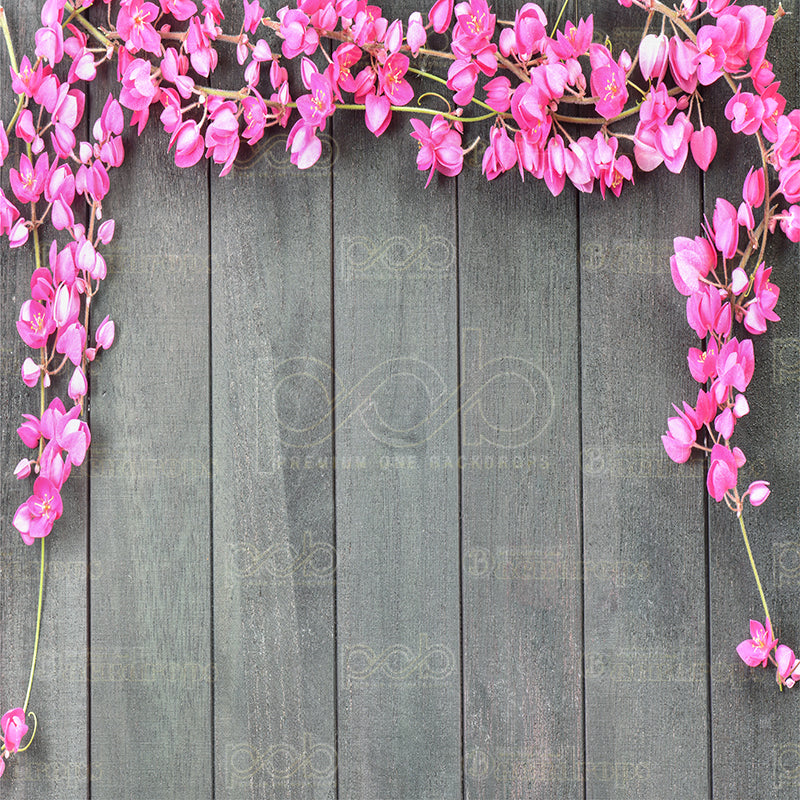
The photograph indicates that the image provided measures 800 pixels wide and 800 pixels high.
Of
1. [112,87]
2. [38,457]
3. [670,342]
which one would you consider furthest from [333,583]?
[112,87]

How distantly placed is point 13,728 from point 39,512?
0.83 feet

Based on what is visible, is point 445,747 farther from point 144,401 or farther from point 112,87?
point 112,87

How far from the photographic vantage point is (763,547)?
0.83 metres

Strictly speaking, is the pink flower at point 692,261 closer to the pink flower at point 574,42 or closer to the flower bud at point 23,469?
the pink flower at point 574,42

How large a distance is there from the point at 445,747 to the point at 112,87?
884 mm

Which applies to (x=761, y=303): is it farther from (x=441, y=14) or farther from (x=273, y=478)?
(x=273, y=478)

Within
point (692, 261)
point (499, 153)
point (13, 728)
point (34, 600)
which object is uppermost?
point (499, 153)

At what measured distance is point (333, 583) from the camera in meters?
0.84

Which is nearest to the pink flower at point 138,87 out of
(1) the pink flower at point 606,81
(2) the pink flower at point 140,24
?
(2) the pink flower at point 140,24

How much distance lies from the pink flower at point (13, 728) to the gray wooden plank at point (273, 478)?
0.23 metres

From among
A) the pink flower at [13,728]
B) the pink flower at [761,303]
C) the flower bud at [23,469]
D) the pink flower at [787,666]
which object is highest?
the pink flower at [761,303]

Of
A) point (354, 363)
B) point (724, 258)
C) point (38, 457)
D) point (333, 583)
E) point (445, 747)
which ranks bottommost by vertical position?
point (445, 747)

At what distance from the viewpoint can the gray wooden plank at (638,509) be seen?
83 cm

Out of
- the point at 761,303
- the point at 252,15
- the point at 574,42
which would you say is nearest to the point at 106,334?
the point at 252,15
